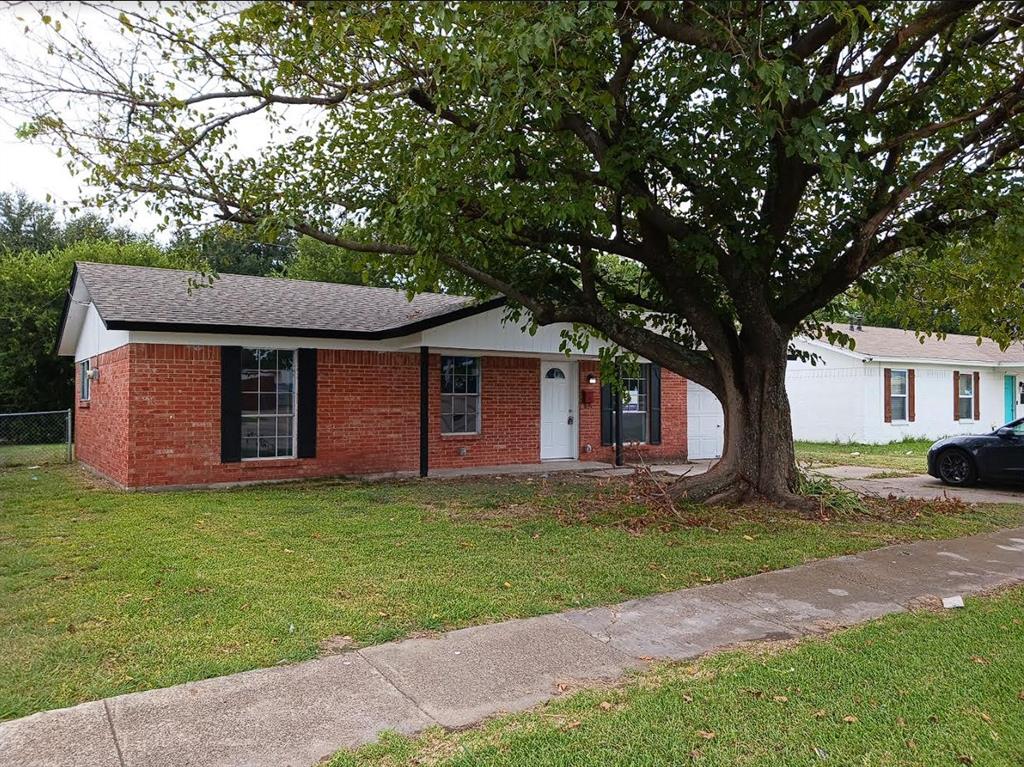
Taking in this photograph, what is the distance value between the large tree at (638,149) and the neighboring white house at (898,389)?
→ 11476 mm

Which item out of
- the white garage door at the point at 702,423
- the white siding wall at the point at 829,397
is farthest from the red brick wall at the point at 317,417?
the white siding wall at the point at 829,397

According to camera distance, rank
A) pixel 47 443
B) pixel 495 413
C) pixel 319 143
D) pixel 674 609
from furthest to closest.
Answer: pixel 47 443 < pixel 495 413 < pixel 319 143 < pixel 674 609

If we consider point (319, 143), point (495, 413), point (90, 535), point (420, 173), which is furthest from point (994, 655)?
point (495, 413)

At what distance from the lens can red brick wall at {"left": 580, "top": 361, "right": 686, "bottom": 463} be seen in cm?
1552

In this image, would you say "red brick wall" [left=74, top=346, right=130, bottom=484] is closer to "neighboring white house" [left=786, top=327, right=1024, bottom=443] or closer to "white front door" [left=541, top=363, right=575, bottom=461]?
"white front door" [left=541, top=363, right=575, bottom=461]

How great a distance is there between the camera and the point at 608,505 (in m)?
9.73

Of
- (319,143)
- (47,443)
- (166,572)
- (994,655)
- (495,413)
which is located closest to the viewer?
(994,655)

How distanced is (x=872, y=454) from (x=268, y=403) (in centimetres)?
Result: 1536

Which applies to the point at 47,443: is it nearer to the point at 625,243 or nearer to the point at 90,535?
the point at 90,535

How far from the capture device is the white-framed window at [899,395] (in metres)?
22.0

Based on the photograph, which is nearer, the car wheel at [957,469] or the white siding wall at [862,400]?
the car wheel at [957,469]

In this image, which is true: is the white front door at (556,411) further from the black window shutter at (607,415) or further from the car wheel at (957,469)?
the car wheel at (957,469)

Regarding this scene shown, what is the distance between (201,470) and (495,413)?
5542 mm

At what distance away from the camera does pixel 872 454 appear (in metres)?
18.9
